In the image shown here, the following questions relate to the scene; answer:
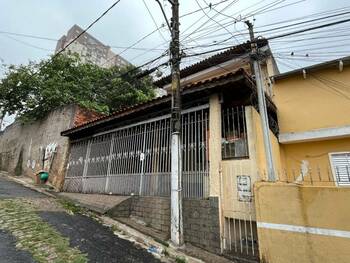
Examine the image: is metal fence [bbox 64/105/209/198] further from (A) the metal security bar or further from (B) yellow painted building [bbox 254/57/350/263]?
(B) yellow painted building [bbox 254/57/350/263]

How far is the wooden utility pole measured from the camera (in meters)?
4.74

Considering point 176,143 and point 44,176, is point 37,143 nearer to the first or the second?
point 44,176

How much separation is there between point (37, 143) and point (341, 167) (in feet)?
49.5

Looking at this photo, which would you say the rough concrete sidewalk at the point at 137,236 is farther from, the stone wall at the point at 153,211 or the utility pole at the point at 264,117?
the utility pole at the point at 264,117

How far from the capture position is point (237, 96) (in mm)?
5629

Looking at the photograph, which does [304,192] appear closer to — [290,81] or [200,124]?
[200,124]

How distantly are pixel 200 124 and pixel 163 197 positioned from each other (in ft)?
6.64

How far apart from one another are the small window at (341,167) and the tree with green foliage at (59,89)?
1082 cm

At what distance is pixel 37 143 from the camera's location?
45.9 feet

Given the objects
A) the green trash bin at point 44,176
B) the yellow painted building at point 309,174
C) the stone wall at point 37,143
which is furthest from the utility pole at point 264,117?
the green trash bin at point 44,176

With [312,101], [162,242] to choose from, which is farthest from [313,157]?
[162,242]

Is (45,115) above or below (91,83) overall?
below

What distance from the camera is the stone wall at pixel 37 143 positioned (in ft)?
36.5

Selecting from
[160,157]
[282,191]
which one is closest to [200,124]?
[160,157]
